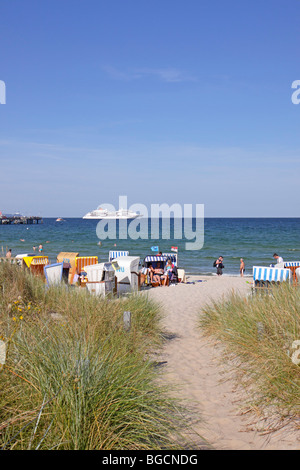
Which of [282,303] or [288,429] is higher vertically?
[282,303]

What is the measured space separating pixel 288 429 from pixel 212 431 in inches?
29.3

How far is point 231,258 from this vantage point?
121ft

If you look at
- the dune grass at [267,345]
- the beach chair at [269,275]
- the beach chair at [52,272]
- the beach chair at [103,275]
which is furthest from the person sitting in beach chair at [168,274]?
the dune grass at [267,345]

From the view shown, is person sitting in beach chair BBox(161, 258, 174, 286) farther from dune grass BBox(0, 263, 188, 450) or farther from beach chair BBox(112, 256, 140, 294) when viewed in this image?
dune grass BBox(0, 263, 188, 450)

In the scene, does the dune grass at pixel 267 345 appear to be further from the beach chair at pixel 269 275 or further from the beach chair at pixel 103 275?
the beach chair at pixel 103 275

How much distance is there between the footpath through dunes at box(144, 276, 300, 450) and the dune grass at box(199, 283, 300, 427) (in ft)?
0.74

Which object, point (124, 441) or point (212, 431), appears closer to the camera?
point (124, 441)

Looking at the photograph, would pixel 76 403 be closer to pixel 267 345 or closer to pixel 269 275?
pixel 267 345

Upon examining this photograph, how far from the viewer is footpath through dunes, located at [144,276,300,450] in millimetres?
3936

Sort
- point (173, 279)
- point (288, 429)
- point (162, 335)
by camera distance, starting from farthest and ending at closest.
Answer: point (173, 279), point (162, 335), point (288, 429)

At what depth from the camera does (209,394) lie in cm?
521
